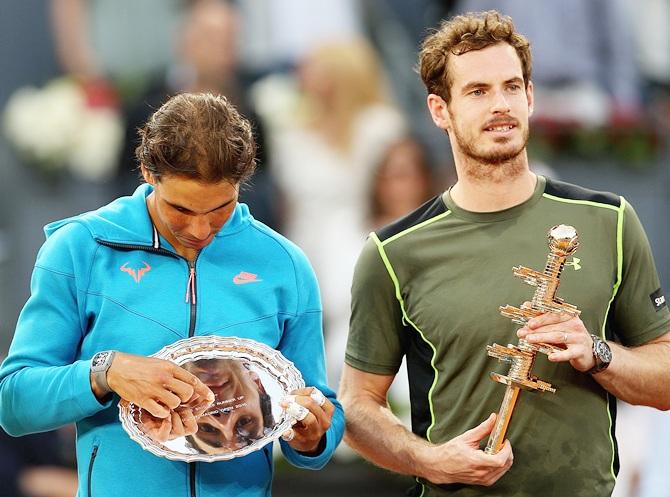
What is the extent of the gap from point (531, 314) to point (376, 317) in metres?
0.48

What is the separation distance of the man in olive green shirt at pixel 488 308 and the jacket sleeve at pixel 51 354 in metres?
0.73

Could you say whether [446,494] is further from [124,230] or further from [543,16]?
[543,16]

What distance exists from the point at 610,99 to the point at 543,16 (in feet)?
2.00

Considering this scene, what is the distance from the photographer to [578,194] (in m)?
3.14

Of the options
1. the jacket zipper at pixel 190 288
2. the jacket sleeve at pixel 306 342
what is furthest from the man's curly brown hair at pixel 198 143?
the jacket sleeve at pixel 306 342

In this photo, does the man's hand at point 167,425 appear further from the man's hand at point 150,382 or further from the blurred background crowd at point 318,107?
the blurred background crowd at point 318,107

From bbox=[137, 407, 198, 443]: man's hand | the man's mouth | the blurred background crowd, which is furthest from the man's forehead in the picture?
the blurred background crowd

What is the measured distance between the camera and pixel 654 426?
17.4 feet

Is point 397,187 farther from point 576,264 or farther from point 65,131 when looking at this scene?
point 576,264

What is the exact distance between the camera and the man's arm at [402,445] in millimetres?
Answer: 2906

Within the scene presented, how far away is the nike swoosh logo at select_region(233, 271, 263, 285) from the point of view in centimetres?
291

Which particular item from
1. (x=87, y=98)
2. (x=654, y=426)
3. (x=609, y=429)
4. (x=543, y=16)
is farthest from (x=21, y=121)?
(x=609, y=429)

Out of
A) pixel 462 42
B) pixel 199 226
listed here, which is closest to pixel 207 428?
pixel 199 226

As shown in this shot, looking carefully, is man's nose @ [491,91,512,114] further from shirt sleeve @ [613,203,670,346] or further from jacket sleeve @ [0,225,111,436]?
jacket sleeve @ [0,225,111,436]
